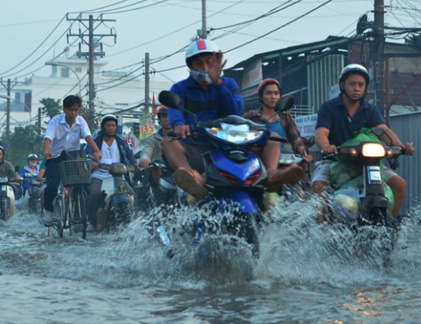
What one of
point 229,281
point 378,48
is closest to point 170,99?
point 229,281

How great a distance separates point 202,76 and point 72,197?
4.67 meters

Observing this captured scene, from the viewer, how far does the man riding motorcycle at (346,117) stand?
747 centimetres

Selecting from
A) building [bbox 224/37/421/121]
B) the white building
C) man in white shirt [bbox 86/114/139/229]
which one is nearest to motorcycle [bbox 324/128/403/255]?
man in white shirt [bbox 86/114/139/229]

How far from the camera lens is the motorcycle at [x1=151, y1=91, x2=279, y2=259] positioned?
5.90m

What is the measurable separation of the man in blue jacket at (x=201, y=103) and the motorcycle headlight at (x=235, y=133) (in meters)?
0.25

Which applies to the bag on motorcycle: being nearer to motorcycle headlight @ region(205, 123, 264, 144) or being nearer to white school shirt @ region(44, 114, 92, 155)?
motorcycle headlight @ region(205, 123, 264, 144)

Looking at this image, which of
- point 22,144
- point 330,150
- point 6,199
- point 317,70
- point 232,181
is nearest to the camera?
point 232,181

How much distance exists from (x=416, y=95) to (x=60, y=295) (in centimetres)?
3301

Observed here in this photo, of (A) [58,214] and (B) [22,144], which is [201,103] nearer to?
(A) [58,214]

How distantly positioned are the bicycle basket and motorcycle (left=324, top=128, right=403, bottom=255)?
13.9 feet

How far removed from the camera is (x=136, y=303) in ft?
17.1

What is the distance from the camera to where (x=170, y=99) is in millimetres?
6227

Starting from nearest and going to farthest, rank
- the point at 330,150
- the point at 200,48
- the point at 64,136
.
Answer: the point at 200,48 → the point at 330,150 → the point at 64,136

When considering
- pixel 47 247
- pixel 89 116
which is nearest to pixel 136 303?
pixel 47 247
